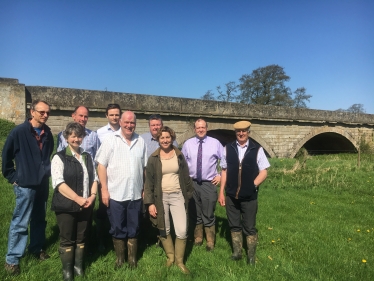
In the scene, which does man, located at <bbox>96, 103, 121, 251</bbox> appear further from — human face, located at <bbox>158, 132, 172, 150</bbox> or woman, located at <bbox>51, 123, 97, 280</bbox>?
human face, located at <bbox>158, 132, 172, 150</bbox>

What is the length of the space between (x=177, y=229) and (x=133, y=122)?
1.31 metres

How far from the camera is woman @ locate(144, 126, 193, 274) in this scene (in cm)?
353

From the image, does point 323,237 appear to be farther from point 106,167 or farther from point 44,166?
point 44,166

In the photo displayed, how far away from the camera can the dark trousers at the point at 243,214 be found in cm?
374

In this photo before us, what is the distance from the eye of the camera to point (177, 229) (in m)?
3.58

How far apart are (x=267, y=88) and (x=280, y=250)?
34.6 metres

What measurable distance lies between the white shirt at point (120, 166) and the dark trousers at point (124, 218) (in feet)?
0.25

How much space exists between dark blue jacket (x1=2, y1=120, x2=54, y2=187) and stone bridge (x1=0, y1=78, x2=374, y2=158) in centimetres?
634

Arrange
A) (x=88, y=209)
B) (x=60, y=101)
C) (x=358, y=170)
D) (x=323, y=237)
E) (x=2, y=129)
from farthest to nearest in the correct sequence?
(x=358, y=170), (x=60, y=101), (x=2, y=129), (x=323, y=237), (x=88, y=209)

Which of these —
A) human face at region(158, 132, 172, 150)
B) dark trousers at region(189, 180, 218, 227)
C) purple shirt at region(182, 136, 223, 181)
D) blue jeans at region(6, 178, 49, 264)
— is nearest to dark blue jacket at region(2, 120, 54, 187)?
blue jeans at region(6, 178, 49, 264)

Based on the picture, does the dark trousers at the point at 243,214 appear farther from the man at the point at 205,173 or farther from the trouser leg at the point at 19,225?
the trouser leg at the point at 19,225

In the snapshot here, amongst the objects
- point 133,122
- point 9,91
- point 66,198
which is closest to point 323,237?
point 133,122

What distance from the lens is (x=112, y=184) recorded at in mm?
3420

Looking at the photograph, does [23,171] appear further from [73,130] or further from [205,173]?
[205,173]
